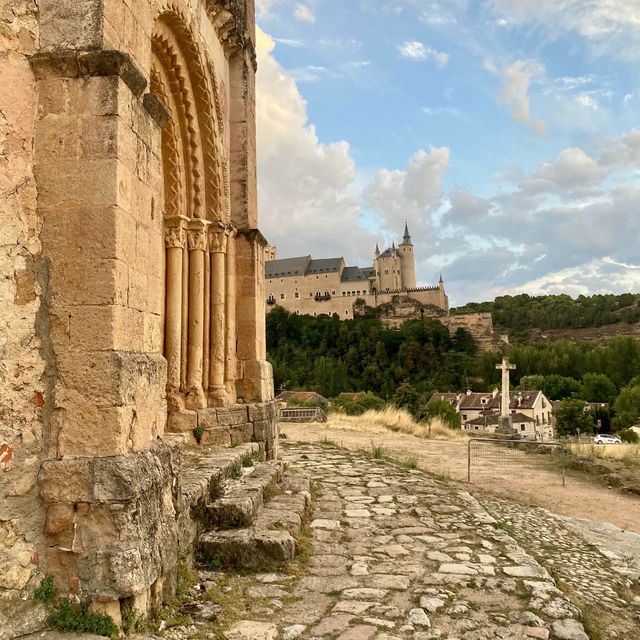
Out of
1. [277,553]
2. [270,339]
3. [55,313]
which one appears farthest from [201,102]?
[270,339]

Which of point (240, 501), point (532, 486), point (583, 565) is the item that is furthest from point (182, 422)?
point (532, 486)

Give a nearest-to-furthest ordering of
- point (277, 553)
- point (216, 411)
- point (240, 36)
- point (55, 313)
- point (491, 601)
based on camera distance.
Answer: point (55, 313), point (491, 601), point (277, 553), point (216, 411), point (240, 36)

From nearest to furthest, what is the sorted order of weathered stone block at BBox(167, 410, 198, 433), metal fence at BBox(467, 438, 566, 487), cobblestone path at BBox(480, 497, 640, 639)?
cobblestone path at BBox(480, 497, 640, 639), weathered stone block at BBox(167, 410, 198, 433), metal fence at BBox(467, 438, 566, 487)

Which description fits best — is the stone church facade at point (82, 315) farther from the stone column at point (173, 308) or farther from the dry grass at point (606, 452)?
the dry grass at point (606, 452)

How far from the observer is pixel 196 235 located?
681 centimetres

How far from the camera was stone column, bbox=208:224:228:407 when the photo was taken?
702 cm

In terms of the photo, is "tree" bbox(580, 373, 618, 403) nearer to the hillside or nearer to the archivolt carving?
the hillside

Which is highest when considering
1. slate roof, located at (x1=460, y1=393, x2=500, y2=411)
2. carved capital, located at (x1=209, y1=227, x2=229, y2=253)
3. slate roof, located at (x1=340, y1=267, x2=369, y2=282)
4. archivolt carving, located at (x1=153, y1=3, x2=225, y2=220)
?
slate roof, located at (x1=340, y1=267, x2=369, y2=282)

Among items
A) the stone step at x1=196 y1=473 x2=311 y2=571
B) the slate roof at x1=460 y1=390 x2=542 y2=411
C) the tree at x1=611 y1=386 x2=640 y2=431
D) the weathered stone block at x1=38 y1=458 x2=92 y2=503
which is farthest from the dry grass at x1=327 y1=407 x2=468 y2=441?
the tree at x1=611 y1=386 x2=640 y2=431

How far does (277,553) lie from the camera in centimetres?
379

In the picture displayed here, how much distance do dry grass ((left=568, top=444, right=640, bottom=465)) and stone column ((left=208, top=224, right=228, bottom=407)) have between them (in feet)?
25.6

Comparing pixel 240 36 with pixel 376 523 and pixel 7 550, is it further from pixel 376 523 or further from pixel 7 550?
pixel 7 550

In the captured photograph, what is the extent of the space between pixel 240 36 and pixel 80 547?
271 inches

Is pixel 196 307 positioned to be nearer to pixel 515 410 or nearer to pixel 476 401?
pixel 515 410
